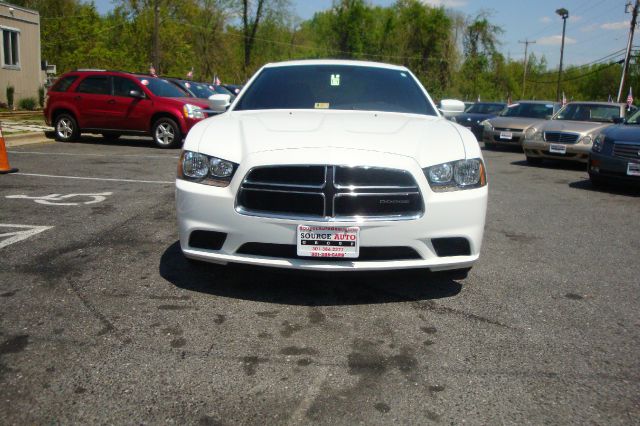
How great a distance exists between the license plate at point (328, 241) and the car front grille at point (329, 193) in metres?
0.07

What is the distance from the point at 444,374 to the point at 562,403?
1.68 ft

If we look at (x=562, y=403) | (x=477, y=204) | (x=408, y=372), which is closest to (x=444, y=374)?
(x=408, y=372)

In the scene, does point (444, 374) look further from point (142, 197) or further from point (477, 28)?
point (477, 28)

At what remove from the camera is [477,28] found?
74375mm

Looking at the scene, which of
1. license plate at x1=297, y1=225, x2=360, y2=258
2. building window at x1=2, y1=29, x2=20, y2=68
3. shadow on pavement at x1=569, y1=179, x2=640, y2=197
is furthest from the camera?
building window at x1=2, y1=29, x2=20, y2=68

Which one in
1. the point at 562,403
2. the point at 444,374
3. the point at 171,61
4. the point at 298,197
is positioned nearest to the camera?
the point at 562,403

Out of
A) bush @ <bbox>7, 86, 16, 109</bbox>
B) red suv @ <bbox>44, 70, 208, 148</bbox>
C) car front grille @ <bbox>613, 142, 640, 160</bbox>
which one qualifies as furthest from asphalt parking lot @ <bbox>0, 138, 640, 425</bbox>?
bush @ <bbox>7, 86, 16, 109</bbox>

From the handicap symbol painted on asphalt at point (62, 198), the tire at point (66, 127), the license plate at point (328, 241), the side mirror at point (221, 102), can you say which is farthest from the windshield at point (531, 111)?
the license plate at point (328, 241)

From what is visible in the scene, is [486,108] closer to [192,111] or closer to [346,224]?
[192,111]

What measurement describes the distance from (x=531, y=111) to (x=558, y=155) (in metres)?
5.64

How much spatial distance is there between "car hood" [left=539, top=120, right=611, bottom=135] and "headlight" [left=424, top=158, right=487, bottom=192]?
953cm

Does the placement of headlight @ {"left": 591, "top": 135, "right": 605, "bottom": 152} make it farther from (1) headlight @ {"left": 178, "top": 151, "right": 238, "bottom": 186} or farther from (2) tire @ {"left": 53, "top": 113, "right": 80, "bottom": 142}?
(2) tire @ {"left": 53, "top": 113, "right": 80, "bottom": 142}

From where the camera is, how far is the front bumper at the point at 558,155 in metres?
11.9

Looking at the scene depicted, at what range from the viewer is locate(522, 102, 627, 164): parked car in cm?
1195
